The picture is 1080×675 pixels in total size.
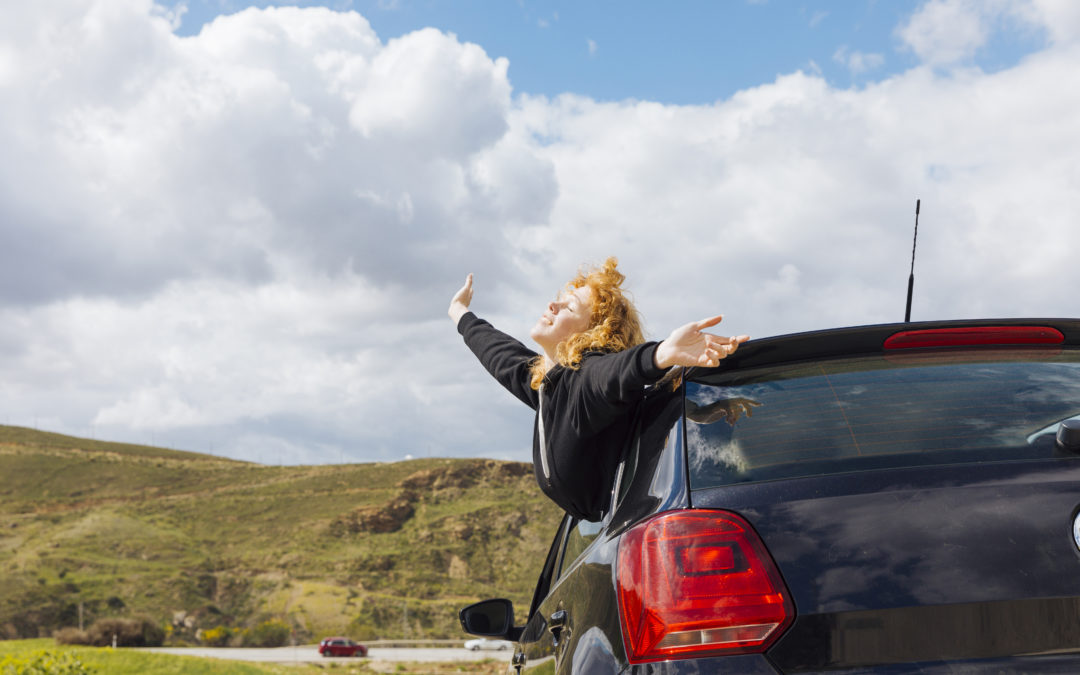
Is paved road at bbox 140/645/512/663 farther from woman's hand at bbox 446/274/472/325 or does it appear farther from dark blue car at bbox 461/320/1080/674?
dark blue car at bbox 461/320/1080/674

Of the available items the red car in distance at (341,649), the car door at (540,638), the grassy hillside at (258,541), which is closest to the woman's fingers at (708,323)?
the car door at (540,638)

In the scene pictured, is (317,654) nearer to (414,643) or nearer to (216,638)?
(414,643)

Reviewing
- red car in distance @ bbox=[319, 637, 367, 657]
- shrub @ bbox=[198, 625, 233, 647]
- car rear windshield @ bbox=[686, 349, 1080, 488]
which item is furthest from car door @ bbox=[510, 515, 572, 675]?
shrub @ bbox=[198, 625, 233, 647]

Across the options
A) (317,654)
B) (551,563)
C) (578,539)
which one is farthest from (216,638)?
(578,539)

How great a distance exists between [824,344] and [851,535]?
0.77 m

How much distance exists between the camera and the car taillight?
1.83 meters

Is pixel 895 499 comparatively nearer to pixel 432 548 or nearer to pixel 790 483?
pixel 790 483

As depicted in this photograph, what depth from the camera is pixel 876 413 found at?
2.15m

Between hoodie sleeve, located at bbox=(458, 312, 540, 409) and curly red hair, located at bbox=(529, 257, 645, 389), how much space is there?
0.09m

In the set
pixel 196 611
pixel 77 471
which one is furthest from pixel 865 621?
pixel 77 471

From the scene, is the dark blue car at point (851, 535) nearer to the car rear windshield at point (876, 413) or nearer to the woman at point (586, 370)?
the car rear windshield at point (876, 413)

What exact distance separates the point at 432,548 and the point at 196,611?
56.8 feet

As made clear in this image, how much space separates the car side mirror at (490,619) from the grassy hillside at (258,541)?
160 ft

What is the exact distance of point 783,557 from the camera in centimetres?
186
